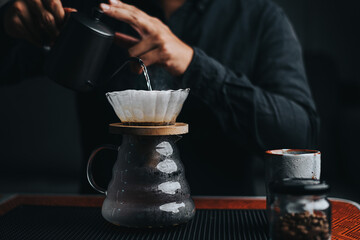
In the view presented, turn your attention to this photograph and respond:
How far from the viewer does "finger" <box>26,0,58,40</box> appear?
2.78ft

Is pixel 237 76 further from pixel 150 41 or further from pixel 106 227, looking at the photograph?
pixel 106 227

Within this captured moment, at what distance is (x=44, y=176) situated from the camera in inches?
88.8

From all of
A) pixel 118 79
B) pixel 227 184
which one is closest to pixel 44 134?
pixel 118 79

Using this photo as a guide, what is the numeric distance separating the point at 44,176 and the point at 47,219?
1595 mm

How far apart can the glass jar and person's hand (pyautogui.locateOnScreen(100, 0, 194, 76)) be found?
437mm

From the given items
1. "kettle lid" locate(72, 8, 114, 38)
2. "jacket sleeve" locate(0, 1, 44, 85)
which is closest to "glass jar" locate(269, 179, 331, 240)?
"kettle lid" locate(72, 8, 114, 38)

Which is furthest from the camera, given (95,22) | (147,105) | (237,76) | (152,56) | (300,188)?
(237,76)

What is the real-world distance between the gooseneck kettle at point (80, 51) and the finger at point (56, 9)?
0.19ft

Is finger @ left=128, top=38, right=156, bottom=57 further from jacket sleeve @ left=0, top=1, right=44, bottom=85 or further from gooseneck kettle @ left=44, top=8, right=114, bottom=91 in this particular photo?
jacket sleeve @ left=0, top=1, right=44, bottom=85

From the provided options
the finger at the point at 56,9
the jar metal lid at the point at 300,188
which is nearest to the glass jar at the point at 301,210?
the jar metal lid at the point at 300,188

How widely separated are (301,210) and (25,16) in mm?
705

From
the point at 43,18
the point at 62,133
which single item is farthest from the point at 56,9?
the point at 62,133

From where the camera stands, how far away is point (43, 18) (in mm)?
855

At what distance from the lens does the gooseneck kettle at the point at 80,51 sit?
0.77 meters
